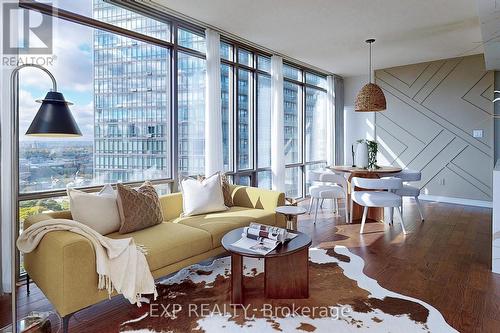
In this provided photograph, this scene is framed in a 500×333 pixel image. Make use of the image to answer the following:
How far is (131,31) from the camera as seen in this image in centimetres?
366

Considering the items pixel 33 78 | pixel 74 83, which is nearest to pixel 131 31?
pixel 74 83

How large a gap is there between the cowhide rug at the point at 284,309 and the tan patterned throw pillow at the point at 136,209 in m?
0.54

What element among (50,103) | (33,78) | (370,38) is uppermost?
(370,38)

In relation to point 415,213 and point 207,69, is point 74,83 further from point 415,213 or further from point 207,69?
point 415,213

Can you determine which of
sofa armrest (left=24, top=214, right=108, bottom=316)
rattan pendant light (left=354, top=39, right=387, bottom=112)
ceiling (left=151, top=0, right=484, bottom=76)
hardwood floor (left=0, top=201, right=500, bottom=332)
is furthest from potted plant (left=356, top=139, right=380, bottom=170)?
sofa armrest (left=24, top=214, right=108, bottom=316)

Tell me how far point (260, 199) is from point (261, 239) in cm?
135

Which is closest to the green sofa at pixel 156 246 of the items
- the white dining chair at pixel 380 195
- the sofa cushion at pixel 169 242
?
the sofa cushion at pixel 169 242

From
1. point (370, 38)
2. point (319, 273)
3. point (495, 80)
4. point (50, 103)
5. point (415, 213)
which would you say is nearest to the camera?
point (50, 103)

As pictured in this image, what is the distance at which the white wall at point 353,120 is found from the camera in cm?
765

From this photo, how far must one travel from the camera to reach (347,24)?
4.32 metres

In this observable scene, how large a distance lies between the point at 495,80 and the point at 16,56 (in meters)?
7.12

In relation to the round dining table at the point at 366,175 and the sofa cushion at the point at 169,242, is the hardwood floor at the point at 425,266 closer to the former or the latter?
the round dining table at the point at 366,175

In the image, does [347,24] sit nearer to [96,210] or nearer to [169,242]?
[169,242]

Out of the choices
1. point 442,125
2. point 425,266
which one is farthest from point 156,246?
point 442,125
